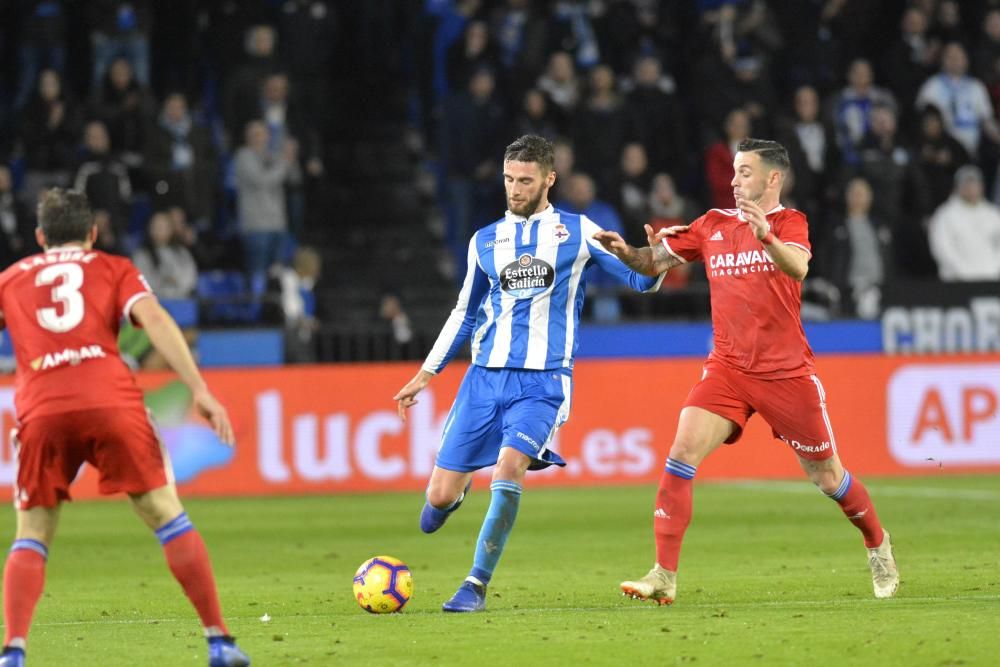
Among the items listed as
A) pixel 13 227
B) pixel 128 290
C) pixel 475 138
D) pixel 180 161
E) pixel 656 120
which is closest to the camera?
pixel 128 290

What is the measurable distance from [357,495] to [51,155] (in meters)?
5.23

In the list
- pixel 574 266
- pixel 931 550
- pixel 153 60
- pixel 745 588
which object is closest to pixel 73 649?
pixel 574 266

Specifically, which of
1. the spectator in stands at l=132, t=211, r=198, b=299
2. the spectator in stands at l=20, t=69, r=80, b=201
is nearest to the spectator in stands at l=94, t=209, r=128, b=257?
the spectator in stands at l=132, t=211, r=198, b=299

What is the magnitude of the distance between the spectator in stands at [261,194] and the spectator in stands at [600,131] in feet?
10.7

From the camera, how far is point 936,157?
20734mm

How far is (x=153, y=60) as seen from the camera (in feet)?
67.2

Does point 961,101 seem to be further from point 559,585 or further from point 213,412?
point 213,412

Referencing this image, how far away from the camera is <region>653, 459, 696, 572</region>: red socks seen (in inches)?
341

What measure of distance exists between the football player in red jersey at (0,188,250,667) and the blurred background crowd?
442 inches

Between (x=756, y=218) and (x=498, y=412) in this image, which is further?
(x=498, y=412)

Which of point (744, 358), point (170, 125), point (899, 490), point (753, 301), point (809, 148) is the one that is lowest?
point (899, 490)

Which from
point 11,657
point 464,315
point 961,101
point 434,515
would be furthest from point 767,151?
point 961,101

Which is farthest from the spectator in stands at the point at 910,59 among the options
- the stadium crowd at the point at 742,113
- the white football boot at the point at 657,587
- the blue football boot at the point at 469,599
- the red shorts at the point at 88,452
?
the red shorts at the point at 88,452

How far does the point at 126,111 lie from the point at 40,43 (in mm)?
1657
